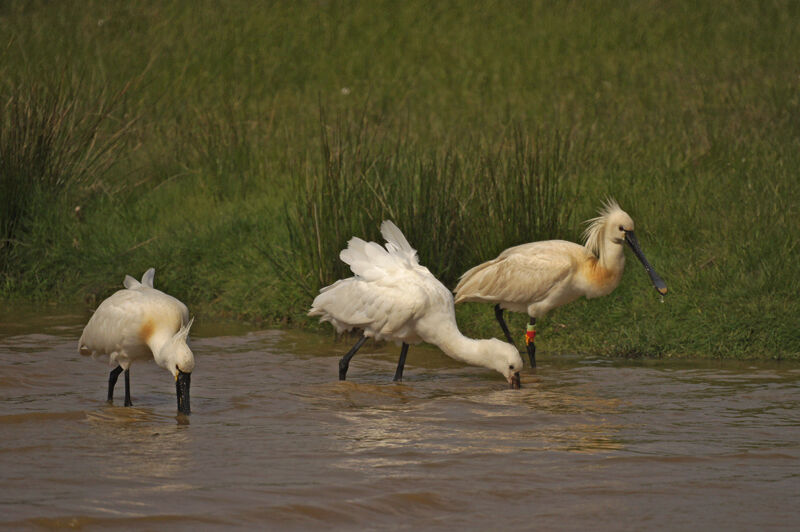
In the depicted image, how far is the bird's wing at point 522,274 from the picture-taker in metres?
9.30

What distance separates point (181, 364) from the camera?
695 centimetres

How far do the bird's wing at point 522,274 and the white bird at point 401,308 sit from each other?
99 centimetres

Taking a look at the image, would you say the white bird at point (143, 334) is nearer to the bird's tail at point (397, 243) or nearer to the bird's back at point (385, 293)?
the bird's back at point (385, 293)

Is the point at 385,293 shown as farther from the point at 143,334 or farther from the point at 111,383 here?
the point at 111,383

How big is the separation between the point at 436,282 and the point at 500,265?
1162 mm

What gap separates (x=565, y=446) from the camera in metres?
6.39

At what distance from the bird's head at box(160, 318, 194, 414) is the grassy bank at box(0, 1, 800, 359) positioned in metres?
3.05

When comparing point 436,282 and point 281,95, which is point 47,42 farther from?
point 436,282

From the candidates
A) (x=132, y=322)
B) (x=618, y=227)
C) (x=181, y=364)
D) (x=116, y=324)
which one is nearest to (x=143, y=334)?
(x=132, y=322)

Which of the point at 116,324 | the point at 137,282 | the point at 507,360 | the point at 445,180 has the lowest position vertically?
the point at 507,360

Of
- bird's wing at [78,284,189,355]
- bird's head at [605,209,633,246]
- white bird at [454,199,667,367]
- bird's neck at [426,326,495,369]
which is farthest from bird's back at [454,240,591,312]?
bird's wing at [78,284,189,355]

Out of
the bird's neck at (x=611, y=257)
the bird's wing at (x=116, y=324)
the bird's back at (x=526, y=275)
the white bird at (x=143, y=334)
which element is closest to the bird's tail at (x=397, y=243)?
the bird's back at (x=526, y=275)

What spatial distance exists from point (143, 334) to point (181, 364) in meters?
0.52

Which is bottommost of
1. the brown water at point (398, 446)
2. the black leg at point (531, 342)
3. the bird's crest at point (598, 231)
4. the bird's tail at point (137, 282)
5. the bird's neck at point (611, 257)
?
the brown water at point (398, 446)
